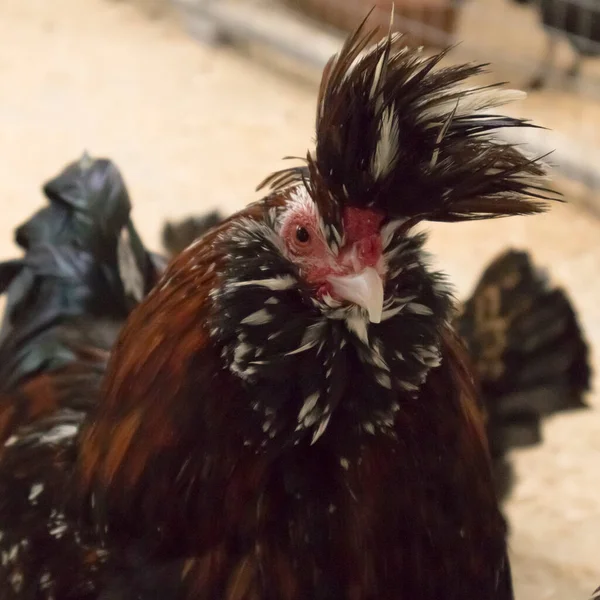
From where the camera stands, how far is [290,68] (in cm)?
298

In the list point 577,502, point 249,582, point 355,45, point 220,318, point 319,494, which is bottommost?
point 577,502

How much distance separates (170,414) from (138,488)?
3.8 inches

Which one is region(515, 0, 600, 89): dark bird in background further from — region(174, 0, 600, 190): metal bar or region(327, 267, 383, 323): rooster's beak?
region(327, 267, 383, 323): rooster's beak

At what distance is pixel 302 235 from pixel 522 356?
0.82 meters

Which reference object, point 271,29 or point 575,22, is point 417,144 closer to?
point 575,22

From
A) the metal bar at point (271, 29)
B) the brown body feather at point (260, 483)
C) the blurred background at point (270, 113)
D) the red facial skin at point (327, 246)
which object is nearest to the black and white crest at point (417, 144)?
the red facial skin at point (327, 246)

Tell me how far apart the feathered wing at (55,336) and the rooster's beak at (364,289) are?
0.44 meters

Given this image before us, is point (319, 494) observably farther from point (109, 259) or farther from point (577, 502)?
point (577, 502)

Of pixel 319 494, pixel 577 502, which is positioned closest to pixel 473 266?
pixel 577 502

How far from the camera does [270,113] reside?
263 cm

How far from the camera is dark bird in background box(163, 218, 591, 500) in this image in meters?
1.37

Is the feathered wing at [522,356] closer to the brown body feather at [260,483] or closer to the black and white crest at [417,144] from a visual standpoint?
the brown body feather at [260,483]

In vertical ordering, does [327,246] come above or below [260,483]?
above

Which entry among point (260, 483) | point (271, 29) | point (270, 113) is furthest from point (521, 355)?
point (271, 29)
